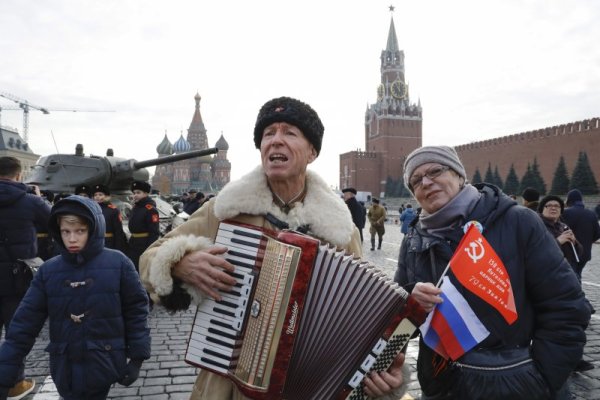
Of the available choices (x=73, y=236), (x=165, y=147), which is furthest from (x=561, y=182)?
(x=165, y=147)

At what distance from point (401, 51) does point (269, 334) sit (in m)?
92.6

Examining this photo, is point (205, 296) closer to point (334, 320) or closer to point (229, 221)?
point (229, 221)

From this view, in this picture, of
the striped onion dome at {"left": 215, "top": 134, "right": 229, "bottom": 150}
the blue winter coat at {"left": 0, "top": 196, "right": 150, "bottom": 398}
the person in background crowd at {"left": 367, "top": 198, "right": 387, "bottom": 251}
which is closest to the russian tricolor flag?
the blue winter coat at {"left": 0, "top": 196, "right": 150, "bottom": 398}

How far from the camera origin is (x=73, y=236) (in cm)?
259

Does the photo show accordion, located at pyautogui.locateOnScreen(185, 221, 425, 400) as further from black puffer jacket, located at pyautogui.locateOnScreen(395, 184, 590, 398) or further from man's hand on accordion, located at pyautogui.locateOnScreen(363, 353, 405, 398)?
black puffer jacket, located at pyautogui.locateOnScreen(395, 184, 590, 398)

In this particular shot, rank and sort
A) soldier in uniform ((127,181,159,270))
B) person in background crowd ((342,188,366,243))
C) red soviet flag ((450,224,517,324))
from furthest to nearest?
person in background crowd ((342,188,366,243)), soldier in uniform ((127,181,159,270)), red soviet flag ((450,224,517,324))

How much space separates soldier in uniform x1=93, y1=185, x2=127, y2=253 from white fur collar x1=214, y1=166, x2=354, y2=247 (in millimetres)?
4866

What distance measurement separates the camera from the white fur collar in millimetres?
1833

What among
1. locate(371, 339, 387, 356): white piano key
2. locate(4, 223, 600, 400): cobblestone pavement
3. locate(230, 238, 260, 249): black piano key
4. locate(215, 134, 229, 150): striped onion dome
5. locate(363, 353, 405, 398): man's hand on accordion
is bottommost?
locate(4, 223, 600, 400): cobblestone pavement

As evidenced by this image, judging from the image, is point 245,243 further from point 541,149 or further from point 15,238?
point 541,149

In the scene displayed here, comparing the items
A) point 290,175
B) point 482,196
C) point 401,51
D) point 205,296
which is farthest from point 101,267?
point 401,51

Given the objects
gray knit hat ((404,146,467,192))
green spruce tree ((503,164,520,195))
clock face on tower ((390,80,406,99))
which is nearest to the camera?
gray knit hat ((404,146,467,192))

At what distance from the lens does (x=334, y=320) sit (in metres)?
1.61

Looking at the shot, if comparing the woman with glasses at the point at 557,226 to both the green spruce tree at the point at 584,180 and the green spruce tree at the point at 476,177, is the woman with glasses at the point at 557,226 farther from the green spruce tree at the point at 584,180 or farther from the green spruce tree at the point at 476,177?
→ the green spruce tree at the point at 476,177
